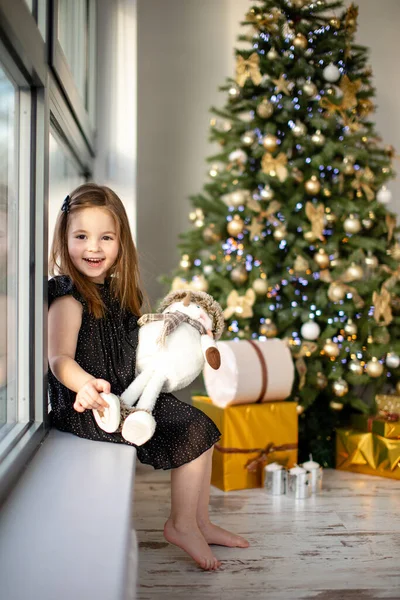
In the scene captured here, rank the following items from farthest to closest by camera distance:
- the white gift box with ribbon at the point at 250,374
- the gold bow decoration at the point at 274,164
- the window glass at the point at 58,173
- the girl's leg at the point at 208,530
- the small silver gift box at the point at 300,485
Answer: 1. the gold bow decoration at the point at 274,164
2. the white gift box with ribbon at the point at 250,374
3. the small silver gift box at the point at 300,485
4. the window glass at the point at 58,173
5. the girl's leg at the point at 208,530

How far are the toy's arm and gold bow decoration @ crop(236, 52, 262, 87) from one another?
1.68m

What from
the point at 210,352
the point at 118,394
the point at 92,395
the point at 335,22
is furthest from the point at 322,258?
the point at 92,395

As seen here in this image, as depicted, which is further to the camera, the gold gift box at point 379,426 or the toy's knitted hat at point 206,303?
the gold gift box at point 379,426

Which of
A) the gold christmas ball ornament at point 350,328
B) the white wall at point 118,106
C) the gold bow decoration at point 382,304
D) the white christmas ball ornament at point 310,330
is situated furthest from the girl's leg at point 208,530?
the white wall at point 118,106

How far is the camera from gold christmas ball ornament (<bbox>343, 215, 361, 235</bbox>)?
2.93 meters

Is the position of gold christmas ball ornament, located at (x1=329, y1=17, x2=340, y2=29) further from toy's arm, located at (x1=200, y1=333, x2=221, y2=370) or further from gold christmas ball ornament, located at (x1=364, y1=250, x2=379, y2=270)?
toy's arm, located at (x1=200, y1=333, x2=221, y2=370)

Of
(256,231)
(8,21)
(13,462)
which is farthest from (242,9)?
(13,462)

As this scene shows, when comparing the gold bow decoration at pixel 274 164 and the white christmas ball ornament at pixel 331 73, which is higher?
the white christmas ball ornament at pixel 331 73

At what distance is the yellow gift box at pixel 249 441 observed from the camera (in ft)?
8.37

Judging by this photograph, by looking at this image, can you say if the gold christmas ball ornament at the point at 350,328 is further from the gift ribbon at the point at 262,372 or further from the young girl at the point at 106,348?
the young girl at the point at 106,348

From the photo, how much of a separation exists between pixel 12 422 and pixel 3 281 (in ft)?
1.17

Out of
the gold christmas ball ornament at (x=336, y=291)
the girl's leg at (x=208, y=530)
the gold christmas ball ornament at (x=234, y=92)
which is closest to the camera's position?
the girl's leg at (x=208, y=530)

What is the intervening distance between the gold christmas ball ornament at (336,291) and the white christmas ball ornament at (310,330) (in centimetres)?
14

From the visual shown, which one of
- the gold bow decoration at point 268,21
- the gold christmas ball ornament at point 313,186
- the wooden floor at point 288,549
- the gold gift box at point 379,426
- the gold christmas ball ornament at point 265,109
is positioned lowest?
the wooden floor at point 288,549
